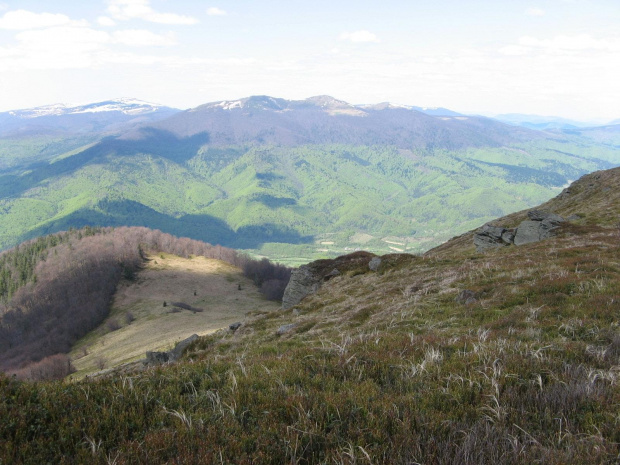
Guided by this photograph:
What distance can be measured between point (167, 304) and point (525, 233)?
90.0m

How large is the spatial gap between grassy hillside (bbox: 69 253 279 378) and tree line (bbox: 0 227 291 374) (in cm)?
531

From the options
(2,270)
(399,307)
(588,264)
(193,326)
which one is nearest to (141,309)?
(193,326)

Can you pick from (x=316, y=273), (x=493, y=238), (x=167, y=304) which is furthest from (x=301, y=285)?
(x=167, y=304)

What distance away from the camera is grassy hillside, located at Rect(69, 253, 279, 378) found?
2573 inches

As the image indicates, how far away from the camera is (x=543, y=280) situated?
1505 centimetres

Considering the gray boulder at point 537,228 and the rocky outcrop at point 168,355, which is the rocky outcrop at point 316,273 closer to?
the gray boulder at point 537,228

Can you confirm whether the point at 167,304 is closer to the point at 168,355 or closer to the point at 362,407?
the point at 168,355

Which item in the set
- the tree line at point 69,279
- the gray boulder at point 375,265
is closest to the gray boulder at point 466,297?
the gray boulder at point 375,265

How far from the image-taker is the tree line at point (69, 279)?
347 ft

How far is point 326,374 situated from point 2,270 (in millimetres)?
187873

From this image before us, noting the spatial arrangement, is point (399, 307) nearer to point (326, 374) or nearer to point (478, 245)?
point (326, 374)

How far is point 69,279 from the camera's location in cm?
13388

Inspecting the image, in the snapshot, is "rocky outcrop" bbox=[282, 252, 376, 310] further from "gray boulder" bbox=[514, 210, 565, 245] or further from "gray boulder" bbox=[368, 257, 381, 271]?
"gray boulder" bbox=[514, 210, 565, 245]

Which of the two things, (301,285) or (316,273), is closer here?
(301,285)
